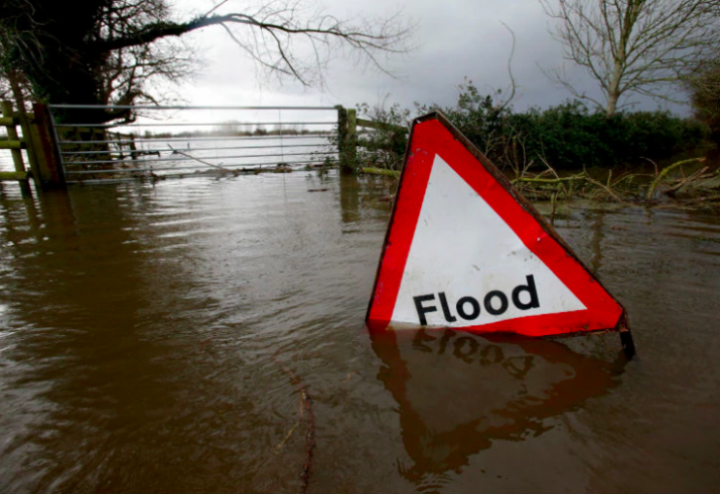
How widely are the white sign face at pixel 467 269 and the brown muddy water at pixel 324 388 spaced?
0.46 feet

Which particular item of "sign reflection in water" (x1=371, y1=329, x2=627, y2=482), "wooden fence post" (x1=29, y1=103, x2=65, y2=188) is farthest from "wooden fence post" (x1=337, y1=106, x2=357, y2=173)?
"sign reflection in water" (x1=371, y1=329, x2=627, y2=482)

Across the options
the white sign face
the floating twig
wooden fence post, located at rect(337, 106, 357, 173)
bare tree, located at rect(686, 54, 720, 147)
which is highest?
bare tree, located at rect(686, 54, 720, 147)

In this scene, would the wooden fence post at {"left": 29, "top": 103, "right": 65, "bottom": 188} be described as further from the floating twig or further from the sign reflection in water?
the sign reflection in water

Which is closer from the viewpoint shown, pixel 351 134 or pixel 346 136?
pixel 351 134

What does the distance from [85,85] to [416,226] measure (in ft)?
47.5

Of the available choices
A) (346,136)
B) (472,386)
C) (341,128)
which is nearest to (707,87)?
(346,136)

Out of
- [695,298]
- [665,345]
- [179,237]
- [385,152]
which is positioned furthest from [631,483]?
[385,152]

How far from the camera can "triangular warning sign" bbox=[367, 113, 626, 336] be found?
1650mm

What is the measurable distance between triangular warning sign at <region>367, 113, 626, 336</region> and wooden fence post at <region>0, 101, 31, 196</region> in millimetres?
7766

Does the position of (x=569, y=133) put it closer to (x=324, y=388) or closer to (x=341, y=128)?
(x=341, y=128)

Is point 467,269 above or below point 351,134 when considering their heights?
below

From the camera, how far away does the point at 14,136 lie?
7250 mm

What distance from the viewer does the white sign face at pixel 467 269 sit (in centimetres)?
170

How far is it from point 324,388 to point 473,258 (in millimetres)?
849
